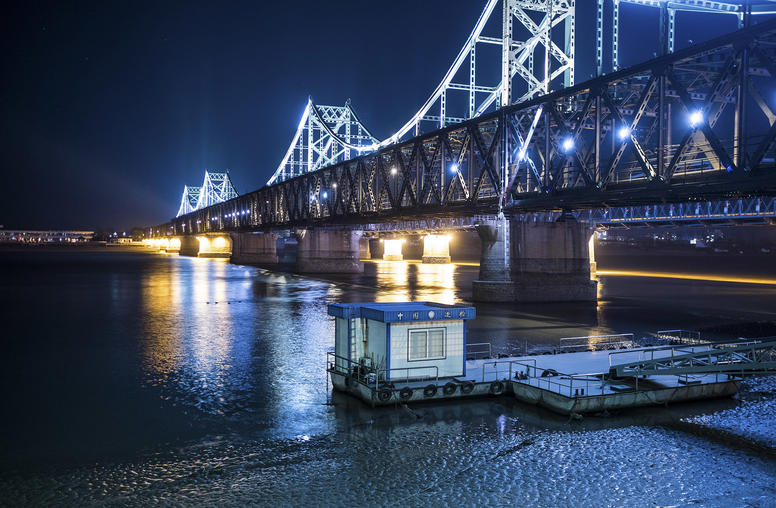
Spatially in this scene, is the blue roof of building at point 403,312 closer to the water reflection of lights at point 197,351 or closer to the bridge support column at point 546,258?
the water reflection of lights at point 197,351

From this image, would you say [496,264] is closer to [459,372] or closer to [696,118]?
[696,118]

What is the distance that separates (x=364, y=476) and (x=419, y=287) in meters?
57.0

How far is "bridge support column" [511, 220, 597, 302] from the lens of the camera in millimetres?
50469

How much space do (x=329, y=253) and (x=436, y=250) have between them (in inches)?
2134

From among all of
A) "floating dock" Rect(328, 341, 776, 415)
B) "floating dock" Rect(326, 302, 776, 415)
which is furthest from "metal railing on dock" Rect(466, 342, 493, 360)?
"floating dock" Rect(326, 302, 776, 415)

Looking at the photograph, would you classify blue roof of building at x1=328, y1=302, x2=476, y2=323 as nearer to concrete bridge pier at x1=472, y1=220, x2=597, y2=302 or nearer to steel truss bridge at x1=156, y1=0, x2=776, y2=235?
steel truss bridge at x1=156, y1=0, x2=776, y2=235

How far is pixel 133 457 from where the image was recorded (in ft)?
51.8

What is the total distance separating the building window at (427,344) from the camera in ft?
70.0

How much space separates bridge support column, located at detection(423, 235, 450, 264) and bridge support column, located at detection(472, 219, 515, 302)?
9736 centimetres

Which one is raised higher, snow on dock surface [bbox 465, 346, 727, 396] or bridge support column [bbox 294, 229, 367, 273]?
bridge support column [bbox 294, 229, 367, 273]

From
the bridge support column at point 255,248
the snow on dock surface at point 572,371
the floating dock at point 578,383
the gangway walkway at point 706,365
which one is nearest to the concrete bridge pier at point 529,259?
the snow on dock surface at point 572,371

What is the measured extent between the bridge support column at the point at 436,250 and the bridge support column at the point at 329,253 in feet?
161

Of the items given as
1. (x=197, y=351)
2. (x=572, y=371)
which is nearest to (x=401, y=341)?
(x=572, y=371)

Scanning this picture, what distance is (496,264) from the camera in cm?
5100
